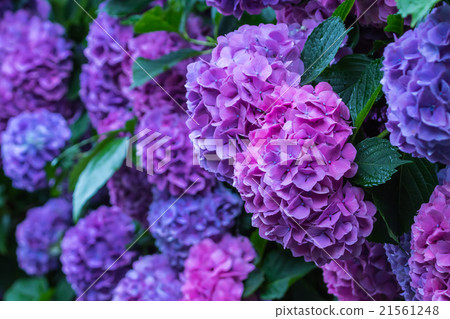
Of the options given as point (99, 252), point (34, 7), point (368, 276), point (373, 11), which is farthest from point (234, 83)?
point (34, 7)

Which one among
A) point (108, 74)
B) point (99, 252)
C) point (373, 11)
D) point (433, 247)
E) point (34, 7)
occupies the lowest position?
point (99, 252)

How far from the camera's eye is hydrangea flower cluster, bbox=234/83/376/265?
20.2 inches

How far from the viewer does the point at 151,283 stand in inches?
36.1

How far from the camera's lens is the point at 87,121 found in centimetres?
130

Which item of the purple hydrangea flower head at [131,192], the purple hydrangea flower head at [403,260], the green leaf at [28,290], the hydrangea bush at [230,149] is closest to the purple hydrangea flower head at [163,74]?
the hydrangea bush at [230,149]

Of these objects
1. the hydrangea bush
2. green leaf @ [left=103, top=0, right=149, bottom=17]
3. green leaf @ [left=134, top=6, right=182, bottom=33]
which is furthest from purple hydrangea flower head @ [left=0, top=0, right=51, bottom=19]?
green leaf @ [left=134, top=6, right=182, bottom=33]

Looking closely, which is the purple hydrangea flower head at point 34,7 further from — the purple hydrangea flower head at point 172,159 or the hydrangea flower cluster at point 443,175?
the hydrangea flower cluster at point 443,175

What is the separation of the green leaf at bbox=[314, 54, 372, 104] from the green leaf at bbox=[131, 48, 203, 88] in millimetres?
295

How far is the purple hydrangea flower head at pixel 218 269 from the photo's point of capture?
81 cm

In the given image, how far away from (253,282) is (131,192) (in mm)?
275

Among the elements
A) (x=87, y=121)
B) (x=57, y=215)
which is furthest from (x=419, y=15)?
(x=57, y=215)

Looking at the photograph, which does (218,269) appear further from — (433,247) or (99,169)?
(433,247)

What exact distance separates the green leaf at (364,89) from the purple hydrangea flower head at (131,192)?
0.48 m
